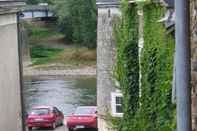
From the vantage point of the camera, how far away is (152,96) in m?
10.4

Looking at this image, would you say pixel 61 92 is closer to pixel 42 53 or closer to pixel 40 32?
pixel 42 53

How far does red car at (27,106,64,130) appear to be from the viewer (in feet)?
99.8

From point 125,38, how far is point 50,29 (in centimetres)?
6923

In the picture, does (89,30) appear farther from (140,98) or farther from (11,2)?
(140,98)

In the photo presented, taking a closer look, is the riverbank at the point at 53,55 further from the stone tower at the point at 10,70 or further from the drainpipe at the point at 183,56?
the drainpipe at the point at 183,56

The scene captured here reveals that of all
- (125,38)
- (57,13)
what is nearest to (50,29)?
(57,13)

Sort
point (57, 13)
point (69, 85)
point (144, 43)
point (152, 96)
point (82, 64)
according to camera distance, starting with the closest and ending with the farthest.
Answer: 1. point (152, 96)
2. point (144, 43)
3. point (69, 85)
4. point (82, 64)
5. point (57, 13)

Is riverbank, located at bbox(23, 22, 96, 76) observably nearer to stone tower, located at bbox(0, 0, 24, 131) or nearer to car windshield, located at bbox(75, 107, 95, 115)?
car windshield, located at bbox(75, 107, 95, 115)

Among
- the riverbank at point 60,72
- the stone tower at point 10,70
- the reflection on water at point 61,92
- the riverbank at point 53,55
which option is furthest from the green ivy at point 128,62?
the riverbank at point 60,72

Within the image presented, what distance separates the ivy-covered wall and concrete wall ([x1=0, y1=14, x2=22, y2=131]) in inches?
271

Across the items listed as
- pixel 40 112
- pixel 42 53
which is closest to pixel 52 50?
pixel 42 53

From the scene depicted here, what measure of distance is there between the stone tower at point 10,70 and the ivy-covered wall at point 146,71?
686cm

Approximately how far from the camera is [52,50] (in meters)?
72.9

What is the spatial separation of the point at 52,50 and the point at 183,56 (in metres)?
68.8
